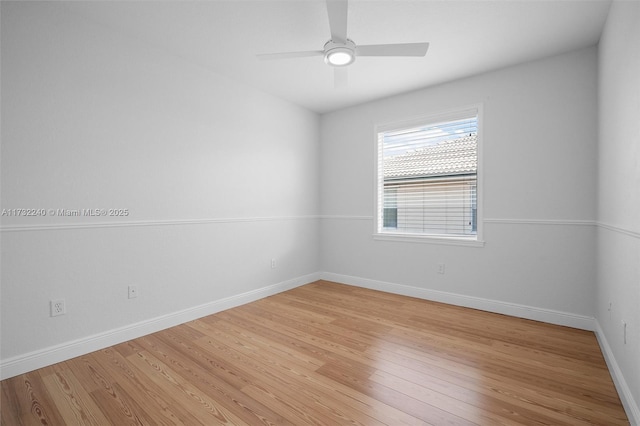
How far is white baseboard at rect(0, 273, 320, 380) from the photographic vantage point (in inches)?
73.8

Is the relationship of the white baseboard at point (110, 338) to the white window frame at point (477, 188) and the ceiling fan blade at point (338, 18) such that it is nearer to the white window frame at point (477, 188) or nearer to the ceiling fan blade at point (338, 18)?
the white window frame at point (477, 188)

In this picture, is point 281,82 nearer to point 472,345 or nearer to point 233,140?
point 233,140

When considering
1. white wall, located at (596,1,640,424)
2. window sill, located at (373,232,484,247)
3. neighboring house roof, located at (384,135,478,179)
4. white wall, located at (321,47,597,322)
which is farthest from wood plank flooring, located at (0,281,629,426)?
neighboring house roof, located at (384,135,478,179)

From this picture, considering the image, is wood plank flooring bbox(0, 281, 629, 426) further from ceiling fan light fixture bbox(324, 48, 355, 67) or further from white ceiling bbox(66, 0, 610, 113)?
white ceiling bbox(66, 0, 610, 113)

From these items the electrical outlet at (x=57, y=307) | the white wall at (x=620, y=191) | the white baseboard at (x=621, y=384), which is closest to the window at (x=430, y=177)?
the white wall at (x=620, y=191)

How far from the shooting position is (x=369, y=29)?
2305 millimetres

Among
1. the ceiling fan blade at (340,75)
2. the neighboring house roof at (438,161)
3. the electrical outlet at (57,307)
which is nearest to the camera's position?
the electrical outlet at (57,307)

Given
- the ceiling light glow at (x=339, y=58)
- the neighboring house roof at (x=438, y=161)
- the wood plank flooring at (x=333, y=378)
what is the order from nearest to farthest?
1. the wood plank flooring at (x=333, y=378)
2. the ceiling light glow at (x=339, y=58)
3. the neighboring house roof at (x=438, y=161)

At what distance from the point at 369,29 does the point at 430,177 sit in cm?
188

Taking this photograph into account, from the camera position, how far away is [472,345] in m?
2.27

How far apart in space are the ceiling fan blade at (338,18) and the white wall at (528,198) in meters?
1.82

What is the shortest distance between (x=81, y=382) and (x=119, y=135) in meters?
1.78

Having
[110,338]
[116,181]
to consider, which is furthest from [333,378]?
[116,181]

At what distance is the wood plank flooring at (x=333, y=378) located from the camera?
150cm
